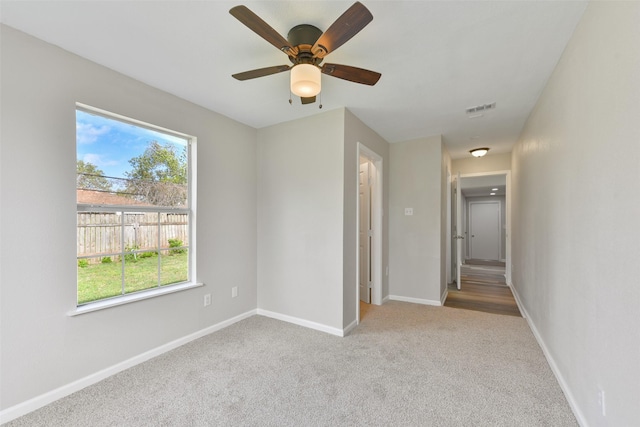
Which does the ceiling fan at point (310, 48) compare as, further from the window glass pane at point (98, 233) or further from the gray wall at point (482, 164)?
the gray wall at point (482, 164)

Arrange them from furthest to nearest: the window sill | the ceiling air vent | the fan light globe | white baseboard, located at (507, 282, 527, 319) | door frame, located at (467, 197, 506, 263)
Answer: door frame, located at (467, 197, 506, 263)
white baseboard, located at (507, 282, 527, 319)
the ceiling air vent
the window sill
the fan light globe

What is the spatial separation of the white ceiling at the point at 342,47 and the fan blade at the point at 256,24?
0.21 metres

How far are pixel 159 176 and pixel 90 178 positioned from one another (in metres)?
0.56

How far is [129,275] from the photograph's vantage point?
2.42 metres

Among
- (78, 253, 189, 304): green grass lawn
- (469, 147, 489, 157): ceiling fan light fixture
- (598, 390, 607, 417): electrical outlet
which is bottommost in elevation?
(598, 390, 607, 417): electrical outlet

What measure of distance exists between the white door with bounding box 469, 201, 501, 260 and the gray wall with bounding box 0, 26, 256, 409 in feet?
29.8

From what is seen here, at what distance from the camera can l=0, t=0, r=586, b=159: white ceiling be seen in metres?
1.58

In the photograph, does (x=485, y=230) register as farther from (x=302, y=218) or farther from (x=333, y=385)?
(x=333, y=385)

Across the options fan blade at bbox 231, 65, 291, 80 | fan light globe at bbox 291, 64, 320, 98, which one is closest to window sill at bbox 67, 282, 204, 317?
fan blade at bbox 231, 65, 291, 80

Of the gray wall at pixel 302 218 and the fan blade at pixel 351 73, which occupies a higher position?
the fan blade at pixel 351 73

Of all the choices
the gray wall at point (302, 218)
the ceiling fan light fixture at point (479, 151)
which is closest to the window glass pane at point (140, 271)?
the gray wall at point (302, 218)

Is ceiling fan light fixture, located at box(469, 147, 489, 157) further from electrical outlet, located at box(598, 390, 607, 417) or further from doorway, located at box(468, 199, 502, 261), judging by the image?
doorway, located at box(468, 199, 502, 261)

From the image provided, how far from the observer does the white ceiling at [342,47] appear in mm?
1576

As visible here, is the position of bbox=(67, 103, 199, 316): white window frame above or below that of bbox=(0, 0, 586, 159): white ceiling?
below
